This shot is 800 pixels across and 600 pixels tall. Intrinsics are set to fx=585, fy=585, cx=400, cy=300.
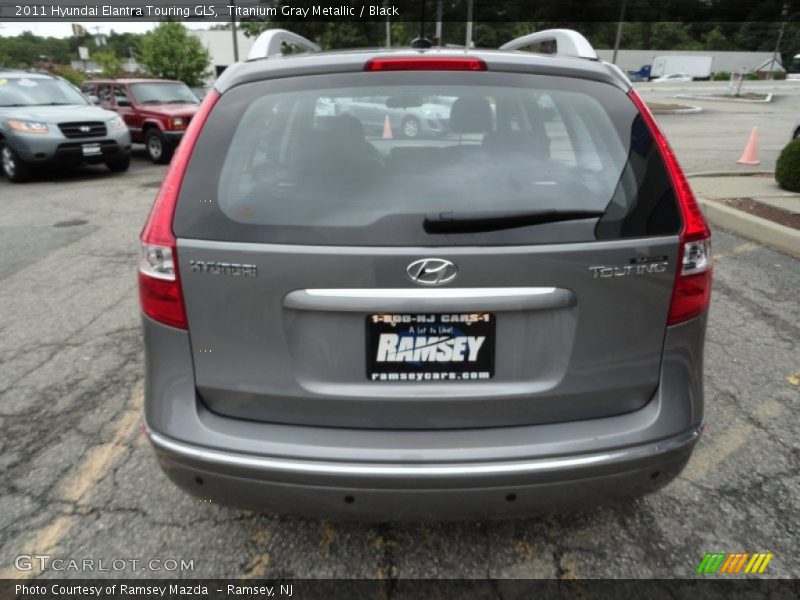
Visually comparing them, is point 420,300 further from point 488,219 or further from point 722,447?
point 722,447

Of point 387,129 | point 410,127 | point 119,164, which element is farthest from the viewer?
point 119,164

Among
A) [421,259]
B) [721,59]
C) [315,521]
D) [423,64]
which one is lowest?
[315,521]

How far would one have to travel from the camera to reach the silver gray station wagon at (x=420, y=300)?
174cm

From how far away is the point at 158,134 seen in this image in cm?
1256

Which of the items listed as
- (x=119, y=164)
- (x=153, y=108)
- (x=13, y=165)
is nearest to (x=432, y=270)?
(x=13, y=165)

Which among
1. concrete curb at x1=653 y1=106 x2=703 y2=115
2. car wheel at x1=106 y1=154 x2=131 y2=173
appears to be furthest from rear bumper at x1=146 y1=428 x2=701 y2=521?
concrete curb at x1=653 y1=106 x2=703 y2=115

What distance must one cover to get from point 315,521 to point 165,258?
1263 millimetres

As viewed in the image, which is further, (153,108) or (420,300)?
(153,108)

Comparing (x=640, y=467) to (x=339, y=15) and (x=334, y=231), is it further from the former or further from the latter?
(x=339, y=15)

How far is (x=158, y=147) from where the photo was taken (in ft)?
41.9

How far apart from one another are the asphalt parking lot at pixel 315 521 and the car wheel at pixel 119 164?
7.41 meters

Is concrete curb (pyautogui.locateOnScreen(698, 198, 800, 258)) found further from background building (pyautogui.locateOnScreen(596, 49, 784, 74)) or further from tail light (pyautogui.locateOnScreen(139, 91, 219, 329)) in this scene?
background building (pyautogui.locateOnScreen(596, 49, 784, 74))

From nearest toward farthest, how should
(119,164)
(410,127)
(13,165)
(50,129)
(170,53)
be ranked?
1. (410,127)
2. (50,129)
3. (13,165)
4. (119,164)
5. (170,53)

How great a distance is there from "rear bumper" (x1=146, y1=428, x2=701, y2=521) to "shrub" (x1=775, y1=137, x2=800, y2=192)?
318 inches
